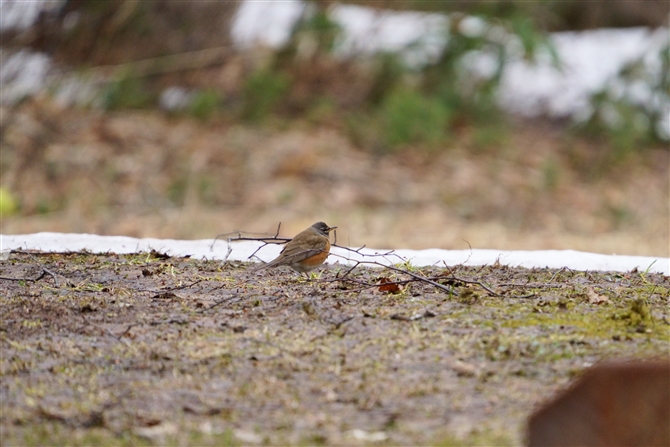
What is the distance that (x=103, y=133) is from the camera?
1024 centimetres

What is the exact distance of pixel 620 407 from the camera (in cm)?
189

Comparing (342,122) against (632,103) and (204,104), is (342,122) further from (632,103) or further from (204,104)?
(632,103)

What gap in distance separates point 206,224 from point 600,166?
5771 mm

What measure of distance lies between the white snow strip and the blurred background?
254 cm

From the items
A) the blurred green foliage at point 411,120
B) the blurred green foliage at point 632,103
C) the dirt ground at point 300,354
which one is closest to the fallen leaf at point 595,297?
the dirt ground at point 300,354

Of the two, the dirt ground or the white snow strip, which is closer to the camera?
the dirt ground

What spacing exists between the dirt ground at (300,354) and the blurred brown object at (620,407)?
26 cm

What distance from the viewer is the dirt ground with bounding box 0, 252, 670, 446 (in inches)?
88.6

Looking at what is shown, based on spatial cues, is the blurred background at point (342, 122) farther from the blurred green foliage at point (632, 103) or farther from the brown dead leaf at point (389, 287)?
the brown dead leaf at point (389, 287)

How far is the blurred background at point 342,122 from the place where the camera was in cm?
888

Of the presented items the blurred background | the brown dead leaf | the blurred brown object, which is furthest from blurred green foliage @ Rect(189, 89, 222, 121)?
the blurred brown object

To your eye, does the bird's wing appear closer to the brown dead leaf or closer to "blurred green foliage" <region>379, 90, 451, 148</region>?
the brown dead leaf

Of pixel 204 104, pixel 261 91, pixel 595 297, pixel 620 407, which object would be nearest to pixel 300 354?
pixel 620 407

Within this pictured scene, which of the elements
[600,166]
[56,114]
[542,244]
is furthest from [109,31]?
[600,166]
